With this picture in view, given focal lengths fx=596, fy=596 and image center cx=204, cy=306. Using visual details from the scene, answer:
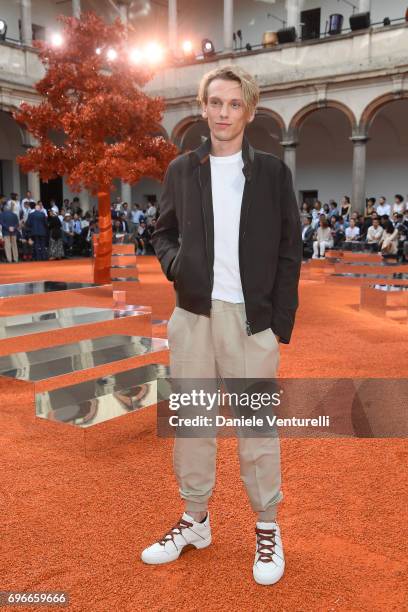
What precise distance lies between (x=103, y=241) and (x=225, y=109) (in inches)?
317

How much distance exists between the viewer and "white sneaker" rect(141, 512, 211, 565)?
2.32 meters

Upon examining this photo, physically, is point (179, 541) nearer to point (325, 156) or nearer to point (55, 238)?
point (55, 238)

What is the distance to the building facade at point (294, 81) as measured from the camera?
58.4 ft

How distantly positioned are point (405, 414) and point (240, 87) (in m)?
2.75

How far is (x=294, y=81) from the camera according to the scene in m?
18.7

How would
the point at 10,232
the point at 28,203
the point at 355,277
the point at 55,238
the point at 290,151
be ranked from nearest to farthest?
1. the point at 355,277
2. the point at 10,232
3. the point at 55,238
4. the point at 28,203
5. the point at 290,151

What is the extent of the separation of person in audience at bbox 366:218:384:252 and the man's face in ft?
41.7

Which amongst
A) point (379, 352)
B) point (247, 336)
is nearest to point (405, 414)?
point (379, 352)

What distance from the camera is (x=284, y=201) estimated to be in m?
2.21

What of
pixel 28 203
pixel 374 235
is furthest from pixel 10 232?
pixel 374 235

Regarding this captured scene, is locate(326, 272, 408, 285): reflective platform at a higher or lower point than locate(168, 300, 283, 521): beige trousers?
lower

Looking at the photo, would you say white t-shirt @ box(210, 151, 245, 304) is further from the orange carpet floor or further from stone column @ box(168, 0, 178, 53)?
stone column @ box(168, 0, 178, 53)

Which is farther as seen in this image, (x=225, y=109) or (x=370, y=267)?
(x=370, y=267)

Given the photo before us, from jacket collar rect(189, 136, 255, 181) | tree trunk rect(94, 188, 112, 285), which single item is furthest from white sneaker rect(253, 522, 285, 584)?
tree trunk rect(94, 188, 112, 285)
